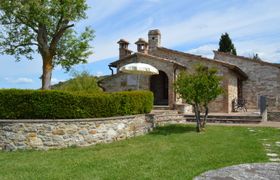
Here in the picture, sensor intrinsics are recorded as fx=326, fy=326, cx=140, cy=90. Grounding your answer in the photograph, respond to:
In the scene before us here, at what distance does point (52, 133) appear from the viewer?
10.7 meters

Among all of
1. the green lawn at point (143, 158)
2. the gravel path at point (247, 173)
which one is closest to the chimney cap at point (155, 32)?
the green lawn at point (143, 158)

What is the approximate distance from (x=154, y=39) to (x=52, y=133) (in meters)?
15.3

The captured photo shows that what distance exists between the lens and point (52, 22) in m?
17.7

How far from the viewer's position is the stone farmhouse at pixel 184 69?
70.1 feet

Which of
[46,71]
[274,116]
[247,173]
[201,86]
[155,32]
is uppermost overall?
[155,32]

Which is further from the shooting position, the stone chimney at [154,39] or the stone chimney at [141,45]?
the stone chimney at [154,39]

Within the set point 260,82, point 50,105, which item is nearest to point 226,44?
point 260,82

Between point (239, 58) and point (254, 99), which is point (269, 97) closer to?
point (254, 99)

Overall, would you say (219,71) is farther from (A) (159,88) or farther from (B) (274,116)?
(A) (159,88)

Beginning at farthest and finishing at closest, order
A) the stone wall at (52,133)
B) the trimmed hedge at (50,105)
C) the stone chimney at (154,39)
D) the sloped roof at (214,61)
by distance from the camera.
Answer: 1. the stone chimney at (154,39)
2. the sloped roof at (214,61)
3. the trimmed hedge at (50,105)
4. the stone wall at (52,133)

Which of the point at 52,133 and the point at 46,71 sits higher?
the point at 46,71

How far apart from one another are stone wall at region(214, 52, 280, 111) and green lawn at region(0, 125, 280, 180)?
12.8 m

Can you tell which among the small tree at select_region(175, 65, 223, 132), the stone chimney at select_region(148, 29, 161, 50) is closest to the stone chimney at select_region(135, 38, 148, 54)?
the stone chimney at select_region(148, 29, 161, 50)

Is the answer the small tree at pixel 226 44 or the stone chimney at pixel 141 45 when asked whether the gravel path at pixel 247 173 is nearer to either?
the stone chimney at pixel 141 45
